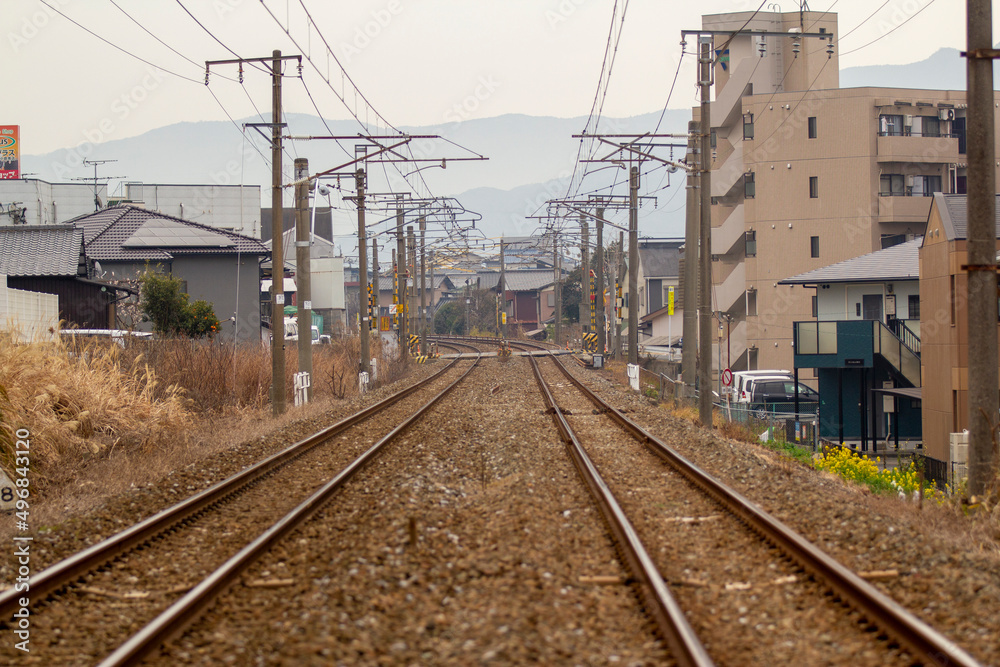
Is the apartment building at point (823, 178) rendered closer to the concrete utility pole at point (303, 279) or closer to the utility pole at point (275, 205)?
the concrete utility pole at point (303, 279)

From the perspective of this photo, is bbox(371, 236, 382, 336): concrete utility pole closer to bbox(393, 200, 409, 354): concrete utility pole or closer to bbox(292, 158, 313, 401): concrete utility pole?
bbox(393, 200, 409, 354): concrete utility pole

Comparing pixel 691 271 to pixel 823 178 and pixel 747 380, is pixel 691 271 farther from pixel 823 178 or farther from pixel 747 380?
pixel 823 178

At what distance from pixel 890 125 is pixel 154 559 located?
40435mm

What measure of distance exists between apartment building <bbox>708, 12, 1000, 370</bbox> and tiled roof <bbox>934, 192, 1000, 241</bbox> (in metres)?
18.8

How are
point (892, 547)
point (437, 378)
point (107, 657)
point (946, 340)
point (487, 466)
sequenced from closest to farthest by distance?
point (107, 657) → point (892, 547) → point (487, 466) → point (946, 340) → point (437, 378)

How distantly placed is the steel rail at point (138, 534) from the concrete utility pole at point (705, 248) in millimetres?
8069

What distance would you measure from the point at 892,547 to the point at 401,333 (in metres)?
31.6

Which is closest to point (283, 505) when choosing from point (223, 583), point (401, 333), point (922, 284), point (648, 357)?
point (223, 583)

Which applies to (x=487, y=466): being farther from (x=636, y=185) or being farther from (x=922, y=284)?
(x=636, y=185)

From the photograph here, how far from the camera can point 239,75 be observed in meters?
18.1

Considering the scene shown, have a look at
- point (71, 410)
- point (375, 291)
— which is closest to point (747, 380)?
point (375, 291)

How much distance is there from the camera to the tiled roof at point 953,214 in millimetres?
19297

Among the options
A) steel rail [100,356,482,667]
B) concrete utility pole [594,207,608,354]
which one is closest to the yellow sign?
concrete utility pole [594,207,608,354]

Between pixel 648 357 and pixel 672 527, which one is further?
pixel 648 357
